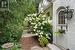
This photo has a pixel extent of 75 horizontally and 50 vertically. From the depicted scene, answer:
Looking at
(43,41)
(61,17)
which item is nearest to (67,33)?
(61,17)

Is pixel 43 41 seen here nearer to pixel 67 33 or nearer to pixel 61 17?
pixel 61 17

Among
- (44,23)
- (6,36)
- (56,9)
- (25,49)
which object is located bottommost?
(25,49)

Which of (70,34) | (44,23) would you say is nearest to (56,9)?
(44,23)

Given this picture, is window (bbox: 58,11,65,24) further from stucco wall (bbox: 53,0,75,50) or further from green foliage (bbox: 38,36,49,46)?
green foliage (bbox: 38,36,49,46)

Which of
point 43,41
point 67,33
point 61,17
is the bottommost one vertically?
point 43,41

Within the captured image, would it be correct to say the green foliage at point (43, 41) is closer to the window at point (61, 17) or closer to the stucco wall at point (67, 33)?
the stucco wall at point (67, 33)

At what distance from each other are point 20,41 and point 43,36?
9.02ft

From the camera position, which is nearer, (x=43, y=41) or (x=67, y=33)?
(x=67, y=33)

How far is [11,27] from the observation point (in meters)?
17.3

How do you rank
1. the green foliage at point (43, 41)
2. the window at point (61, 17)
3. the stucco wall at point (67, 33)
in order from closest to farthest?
the stucco wall at point (67, 33) < the window at point (61, 17) < the green foliage at point (43, 41)

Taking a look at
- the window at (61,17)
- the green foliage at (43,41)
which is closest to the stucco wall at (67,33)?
the window at (61,17)

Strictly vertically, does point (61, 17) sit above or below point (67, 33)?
above

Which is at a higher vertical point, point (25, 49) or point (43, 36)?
point (43, 36)

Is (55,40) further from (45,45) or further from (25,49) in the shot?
(25,49)
